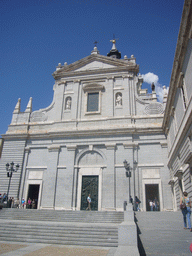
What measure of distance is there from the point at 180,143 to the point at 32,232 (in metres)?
10.3

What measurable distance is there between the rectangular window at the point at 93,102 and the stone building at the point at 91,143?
0.11 meters

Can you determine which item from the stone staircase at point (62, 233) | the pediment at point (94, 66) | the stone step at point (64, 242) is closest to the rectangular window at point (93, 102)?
the pediment at point (94, 66)

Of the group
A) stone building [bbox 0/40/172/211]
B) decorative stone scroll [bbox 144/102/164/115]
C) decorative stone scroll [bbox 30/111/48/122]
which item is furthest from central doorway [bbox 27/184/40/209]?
decorative stone scroll [bbox 144/102/164/115]

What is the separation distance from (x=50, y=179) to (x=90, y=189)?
409cm

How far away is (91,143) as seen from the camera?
2223 centimetres

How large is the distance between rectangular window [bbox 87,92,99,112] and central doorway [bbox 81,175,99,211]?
24.6 ft

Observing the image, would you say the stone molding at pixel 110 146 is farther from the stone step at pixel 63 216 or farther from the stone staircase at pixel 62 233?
the stone staircase at pixel 62 233

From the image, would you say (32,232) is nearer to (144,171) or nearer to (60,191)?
(60,191)

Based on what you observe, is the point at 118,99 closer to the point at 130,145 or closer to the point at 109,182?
the point at 130,145

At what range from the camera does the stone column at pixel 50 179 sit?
2072 centimetres

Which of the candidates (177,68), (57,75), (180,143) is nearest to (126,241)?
(180,143)

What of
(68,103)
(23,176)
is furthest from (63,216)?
(68,103)

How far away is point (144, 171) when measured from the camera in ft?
67.7

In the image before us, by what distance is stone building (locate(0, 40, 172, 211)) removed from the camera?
20.4 meters
